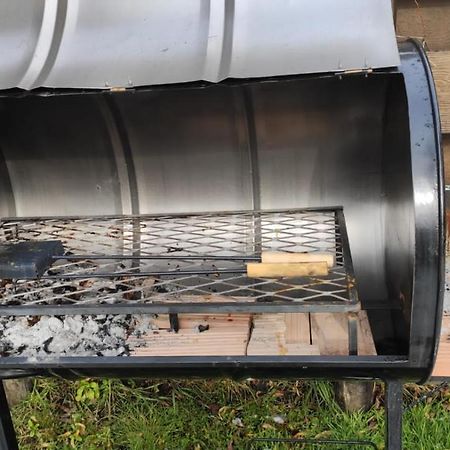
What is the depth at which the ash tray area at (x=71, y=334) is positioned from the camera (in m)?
1.38

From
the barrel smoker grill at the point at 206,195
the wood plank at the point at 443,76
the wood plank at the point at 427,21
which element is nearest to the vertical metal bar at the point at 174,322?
the barrel smoker grill at the point at 206,195

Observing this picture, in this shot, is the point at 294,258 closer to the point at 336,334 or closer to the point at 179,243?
the point at 336,334

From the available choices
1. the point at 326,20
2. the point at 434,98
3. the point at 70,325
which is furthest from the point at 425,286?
the point at 70,325

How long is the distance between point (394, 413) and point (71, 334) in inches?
33.3

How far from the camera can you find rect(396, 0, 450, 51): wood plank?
1967 mm

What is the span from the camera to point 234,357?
1.10 m

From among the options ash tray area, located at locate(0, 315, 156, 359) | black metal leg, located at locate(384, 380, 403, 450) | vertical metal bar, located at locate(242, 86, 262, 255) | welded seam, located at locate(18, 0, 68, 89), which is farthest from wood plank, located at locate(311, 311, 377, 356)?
welded seam, located at locate(18, 0, 68, 89)

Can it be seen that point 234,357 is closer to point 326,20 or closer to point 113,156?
point 326,20

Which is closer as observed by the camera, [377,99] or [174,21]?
[174,21]

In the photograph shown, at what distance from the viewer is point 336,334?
1.36 meters

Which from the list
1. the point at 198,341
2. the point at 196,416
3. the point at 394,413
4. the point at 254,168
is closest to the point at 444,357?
the point at 394,413

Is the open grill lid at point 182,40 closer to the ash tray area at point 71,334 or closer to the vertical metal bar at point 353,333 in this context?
the vertical metal bar at point 353,333

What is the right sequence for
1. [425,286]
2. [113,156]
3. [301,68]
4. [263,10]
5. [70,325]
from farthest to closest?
1. [113,156]
2. [70,325]
3. [263,10]
4. [301,68]
5. [425,286]

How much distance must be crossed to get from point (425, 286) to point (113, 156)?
113cm
